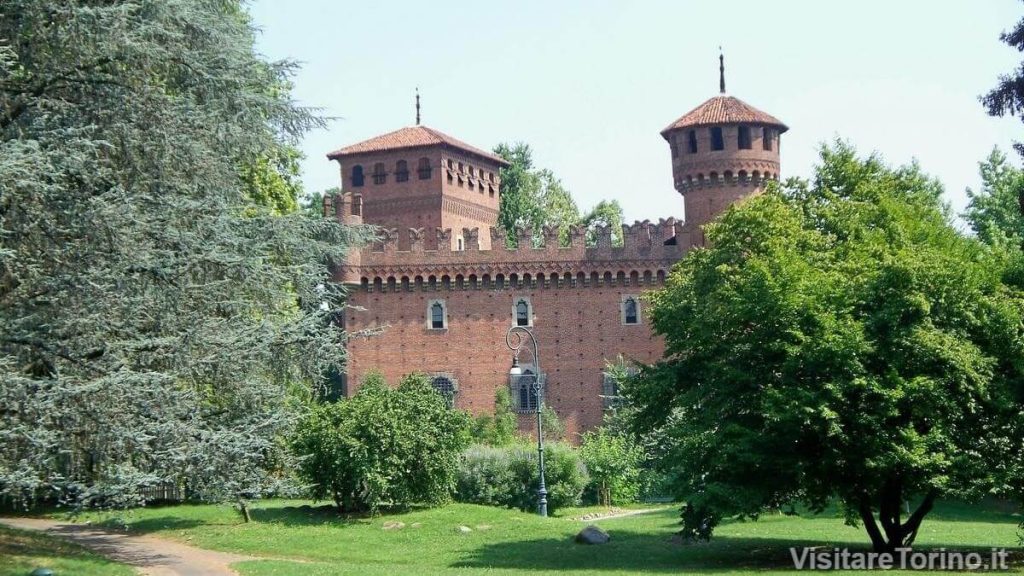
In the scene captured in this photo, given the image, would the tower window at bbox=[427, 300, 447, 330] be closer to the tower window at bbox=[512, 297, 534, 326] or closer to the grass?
the tower window at bbox=[512, 297, 534, 326]

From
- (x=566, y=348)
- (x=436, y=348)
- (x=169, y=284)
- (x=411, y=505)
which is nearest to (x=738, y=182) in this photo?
(x=566, y=348)

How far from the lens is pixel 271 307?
21.5 metres

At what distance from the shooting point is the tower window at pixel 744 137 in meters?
51.3

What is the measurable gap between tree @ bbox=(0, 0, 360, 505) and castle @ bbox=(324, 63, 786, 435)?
29.0m

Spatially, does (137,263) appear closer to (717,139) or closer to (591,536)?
(591,536)

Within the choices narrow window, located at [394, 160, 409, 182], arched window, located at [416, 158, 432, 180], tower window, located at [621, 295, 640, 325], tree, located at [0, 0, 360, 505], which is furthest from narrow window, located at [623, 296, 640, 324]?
tree, located at [0, 0, 360, 505]

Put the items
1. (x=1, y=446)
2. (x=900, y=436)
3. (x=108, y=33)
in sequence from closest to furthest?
1. (x=1, y=446)
2. (x=108, y=33)
3. (x=900, y=436)

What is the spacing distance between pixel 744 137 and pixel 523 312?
448 inches

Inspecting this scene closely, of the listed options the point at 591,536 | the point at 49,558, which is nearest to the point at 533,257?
the point at 591,536

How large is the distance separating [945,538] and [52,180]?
1855cm

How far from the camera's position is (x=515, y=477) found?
34.9m

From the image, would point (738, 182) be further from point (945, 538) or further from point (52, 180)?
point (52, 180)

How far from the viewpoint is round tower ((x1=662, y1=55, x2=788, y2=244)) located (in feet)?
168

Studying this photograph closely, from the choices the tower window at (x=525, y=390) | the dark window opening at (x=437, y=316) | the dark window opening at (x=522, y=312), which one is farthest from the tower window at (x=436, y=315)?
the tower window at (x=525, y=390)
